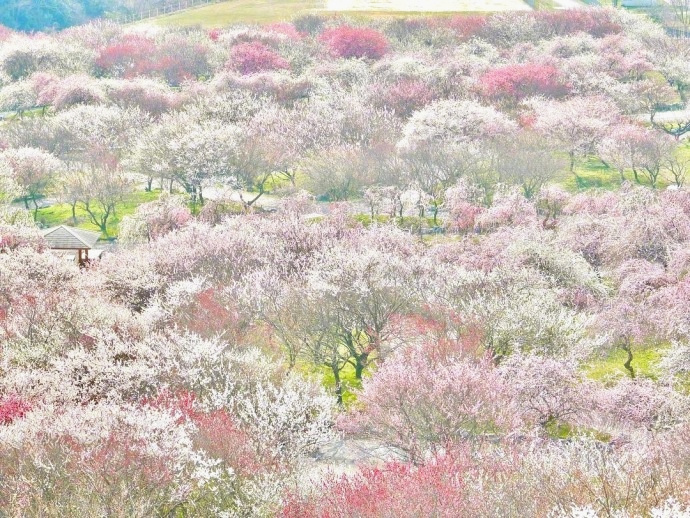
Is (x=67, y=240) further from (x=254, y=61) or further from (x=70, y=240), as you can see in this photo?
(x=254, y=61)

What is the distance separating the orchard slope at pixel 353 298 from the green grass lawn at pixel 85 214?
1.23ft

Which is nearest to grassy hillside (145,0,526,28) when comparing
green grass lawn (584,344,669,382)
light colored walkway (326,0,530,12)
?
light colored walkway (326,0,530,12)

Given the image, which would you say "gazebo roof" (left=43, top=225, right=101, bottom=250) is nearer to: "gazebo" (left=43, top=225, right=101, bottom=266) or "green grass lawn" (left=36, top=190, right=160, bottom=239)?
"gazebo" (left=43, top=225, right=101, bottom=266)

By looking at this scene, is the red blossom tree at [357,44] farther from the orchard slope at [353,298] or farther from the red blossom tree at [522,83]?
the red blossom tree at [522,83]

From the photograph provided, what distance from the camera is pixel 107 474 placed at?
2028cm

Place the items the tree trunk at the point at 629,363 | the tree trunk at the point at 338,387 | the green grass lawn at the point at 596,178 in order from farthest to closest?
the green grass lawn at the point at 596,178 → the tree trunk at the point at 629,363 → the tree trunk at the point at 338,387

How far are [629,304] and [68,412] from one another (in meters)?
26.4

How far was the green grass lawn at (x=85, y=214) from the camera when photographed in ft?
214

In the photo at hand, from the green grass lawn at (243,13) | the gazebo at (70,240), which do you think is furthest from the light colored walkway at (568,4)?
the gazebo at (70,240)

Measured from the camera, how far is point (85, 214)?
67375 millimetres

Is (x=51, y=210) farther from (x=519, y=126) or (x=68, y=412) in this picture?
(x=68, y=412)

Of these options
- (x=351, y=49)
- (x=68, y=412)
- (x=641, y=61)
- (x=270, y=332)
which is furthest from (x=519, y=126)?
(x=68, y=412)

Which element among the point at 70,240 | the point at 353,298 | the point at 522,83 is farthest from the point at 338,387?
the point at 522,83

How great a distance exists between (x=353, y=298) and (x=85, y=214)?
4077 cm
